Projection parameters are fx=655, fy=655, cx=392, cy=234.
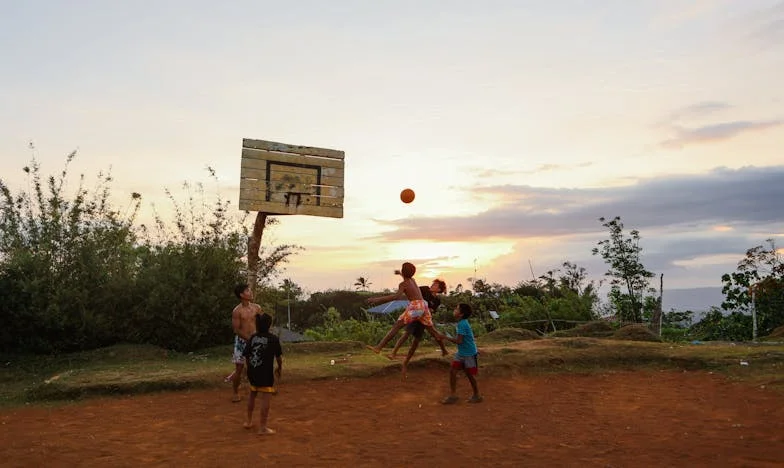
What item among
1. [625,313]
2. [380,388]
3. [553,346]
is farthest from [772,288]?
[380,388]

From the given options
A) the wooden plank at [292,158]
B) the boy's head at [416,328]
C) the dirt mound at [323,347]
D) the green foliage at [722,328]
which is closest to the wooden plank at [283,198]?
the wooden plank at [292,158]

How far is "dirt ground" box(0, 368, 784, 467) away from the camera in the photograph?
7.15 metres

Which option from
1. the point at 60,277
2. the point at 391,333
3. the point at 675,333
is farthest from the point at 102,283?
the point at 675,333

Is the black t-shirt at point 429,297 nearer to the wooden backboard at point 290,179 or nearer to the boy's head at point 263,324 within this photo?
the boy's head at point 263,324

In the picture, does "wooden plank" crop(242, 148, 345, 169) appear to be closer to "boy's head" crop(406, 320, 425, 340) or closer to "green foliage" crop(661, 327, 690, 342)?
"boy's head" crop(406, 320, 425, 340)

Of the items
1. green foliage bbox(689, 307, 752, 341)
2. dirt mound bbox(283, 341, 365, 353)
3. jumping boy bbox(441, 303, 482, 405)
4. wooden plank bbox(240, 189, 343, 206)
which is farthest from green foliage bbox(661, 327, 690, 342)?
jumping boy bbox(441, 303, 482, 405)

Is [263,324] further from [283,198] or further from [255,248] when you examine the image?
[283,198]

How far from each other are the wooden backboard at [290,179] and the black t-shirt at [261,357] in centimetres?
818

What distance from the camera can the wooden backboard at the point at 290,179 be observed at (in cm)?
1625

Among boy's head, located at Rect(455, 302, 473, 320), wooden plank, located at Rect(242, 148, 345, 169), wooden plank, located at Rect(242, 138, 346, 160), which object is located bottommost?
boy's head, located at Rect(455, 302, 473, 320)

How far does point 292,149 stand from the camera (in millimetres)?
16953

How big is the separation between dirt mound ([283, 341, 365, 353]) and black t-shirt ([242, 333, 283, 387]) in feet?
24.0

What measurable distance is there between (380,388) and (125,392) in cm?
447

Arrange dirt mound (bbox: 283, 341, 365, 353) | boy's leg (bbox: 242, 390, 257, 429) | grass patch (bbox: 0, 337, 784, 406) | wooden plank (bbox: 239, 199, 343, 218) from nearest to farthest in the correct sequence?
boy's leg (bbox: 242, 390, 257, 429) → grass patch (bbox: 0, 337, 784, 406) → dirt mound (bbox: 283, 341, 365, 353) → wooden plank (bbox: 239, 199, 343, 218)
